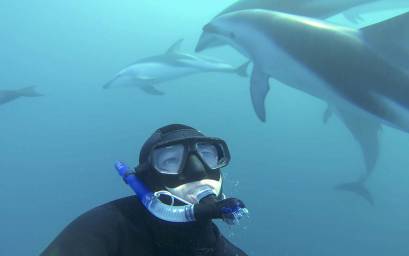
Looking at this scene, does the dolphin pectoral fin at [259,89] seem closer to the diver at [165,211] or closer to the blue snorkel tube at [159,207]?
the diver at [165,211]

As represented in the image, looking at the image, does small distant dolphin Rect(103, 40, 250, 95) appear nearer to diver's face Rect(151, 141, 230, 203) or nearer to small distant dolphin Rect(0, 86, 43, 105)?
small distant dolphin Rect(0, 86, 43, 105)

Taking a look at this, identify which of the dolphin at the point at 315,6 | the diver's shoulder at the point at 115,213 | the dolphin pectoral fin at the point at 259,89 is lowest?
the dolphin pectoral fin at the point at 259,89

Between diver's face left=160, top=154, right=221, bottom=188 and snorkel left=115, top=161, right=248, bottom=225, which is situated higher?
diver's face left=160, top=154, right=221, bottom=188

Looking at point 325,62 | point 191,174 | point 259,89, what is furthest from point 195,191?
point 259,89

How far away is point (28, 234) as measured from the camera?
26.0m

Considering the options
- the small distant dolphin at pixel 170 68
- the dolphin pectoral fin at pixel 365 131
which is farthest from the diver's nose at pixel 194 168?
the small distant dolphin at pixel 170 68

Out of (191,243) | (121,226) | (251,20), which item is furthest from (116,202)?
(251,20)

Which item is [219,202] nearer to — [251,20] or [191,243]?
[191,243]

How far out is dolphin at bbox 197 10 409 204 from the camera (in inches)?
199

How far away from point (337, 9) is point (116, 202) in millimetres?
5567

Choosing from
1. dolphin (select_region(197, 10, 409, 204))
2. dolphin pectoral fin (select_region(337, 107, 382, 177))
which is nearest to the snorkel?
dolphin (select_region(197, 10, 409, 204))

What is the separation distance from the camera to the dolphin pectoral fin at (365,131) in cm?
713

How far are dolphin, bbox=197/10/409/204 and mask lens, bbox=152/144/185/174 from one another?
115 inches

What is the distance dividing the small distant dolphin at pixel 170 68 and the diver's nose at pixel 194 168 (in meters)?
9.04
